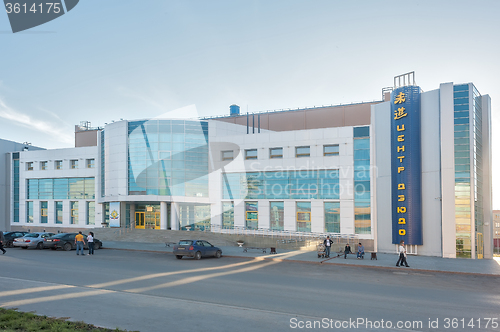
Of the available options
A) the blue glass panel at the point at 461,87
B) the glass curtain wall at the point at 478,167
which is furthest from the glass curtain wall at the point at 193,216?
the blue glass panel at the point at 461,87

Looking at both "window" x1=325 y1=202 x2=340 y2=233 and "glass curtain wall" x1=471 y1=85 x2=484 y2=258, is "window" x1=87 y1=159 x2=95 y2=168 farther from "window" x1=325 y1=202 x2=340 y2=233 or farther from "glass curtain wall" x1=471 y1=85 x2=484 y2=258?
"glass curtain wall" x1=471 y1=85 x2=484 y2=258

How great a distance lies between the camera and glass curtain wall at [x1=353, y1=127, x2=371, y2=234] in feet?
109

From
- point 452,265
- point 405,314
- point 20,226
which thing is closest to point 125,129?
point 20,226

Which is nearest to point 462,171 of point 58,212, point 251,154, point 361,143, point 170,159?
point 361,143

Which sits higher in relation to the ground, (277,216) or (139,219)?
(277,216)

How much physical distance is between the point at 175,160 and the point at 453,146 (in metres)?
27.1

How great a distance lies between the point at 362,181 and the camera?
33.6 metres

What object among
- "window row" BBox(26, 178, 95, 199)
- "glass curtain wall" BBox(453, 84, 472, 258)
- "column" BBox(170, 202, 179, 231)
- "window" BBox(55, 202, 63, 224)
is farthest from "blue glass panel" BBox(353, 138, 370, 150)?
"window" BBox(55, 202, 63, 224)

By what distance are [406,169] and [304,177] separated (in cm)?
975

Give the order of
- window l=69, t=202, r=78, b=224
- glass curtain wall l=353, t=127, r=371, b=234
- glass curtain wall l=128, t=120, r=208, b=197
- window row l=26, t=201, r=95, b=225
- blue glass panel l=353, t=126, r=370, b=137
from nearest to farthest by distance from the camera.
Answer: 1. glass curtain wall l=353, t=127, r=371, b=234
2. blue glass panel l=353, t=126, r=370, b=137
3. glass curtain wall l=128, t=120, r=208, b=197
4. window row l=26, t=201, r=95, b=225
5. window l=69, t=202, r=78, b=224

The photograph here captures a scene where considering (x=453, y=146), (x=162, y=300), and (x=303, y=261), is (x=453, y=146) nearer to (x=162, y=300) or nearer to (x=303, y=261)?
(x=303, y=261)

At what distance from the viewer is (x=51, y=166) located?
50.7 meters

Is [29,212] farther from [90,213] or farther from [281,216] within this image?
[281,216]

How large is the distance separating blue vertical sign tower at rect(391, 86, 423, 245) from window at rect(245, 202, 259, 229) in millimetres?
13541
